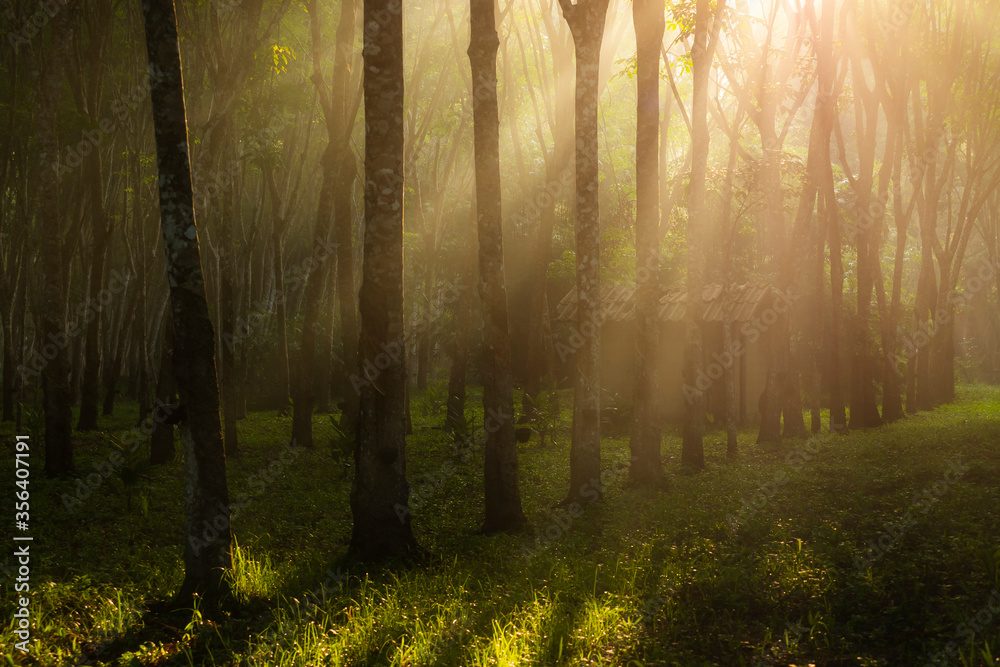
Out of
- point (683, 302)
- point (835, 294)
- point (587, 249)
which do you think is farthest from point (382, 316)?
point (683, 302)

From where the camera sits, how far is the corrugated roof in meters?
19.0

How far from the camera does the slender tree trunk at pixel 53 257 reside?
11.8 m

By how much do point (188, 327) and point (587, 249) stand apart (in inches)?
232

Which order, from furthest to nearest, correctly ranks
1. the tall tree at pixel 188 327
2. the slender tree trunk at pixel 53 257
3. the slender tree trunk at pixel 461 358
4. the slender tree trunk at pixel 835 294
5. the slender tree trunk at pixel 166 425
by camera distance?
the slender tree trunk at pixel 461 358
the slender tree trunk at pixel 835 294
the slender tree trunk at pixel 166 425
the slender tree trunk at pixel 53 257
the tall tree at pixel 188 327

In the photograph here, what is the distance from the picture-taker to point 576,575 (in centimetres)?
690

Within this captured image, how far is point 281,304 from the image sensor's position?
2027 centimetres

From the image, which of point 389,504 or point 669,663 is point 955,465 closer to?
point 669,663

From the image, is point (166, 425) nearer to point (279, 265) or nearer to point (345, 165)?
point (345, 165)

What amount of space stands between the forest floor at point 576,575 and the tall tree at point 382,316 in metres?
0.53

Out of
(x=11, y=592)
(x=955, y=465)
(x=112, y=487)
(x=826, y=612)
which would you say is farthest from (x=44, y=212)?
(x=955, y=465)

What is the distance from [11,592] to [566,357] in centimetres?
2380

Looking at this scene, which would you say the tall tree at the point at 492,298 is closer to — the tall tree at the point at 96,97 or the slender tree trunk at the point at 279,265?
the tall tree at the point at 96,97

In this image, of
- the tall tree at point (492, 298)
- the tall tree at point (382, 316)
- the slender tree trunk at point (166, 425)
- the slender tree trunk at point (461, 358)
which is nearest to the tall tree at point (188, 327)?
the tall tree at point (382, 316)

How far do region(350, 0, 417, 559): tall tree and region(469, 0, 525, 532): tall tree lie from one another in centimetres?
163
